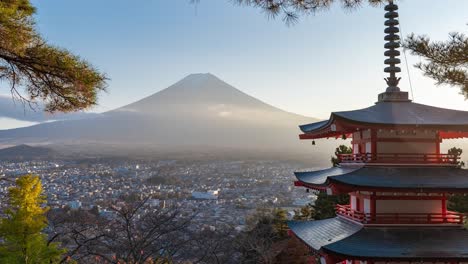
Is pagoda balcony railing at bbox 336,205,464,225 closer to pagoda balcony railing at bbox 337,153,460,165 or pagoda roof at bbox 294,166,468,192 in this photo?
pagoda roof at bbox 294,166,468,192

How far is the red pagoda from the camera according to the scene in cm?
983

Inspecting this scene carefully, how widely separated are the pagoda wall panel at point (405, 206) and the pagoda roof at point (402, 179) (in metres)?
0.60

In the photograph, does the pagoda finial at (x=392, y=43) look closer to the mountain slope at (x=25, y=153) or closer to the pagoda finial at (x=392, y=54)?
the pagoda finial at (x=392, y=54)

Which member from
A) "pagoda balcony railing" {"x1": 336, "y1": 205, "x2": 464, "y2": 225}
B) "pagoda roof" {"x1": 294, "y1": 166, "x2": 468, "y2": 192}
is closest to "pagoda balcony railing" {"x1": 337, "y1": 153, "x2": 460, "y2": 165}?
"pagoda roof" {"x1": 294, "y1": 166, "x2": 468, "y2": 192}

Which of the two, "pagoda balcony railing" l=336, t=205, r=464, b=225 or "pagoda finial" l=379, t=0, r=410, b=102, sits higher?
"pagoda finial" l=379, t=0, r=410, b=102

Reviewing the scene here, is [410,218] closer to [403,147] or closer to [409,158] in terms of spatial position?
[409,158]

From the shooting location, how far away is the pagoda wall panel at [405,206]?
10656 millimetres

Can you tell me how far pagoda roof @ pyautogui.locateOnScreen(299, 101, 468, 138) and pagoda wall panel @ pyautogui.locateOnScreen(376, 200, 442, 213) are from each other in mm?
1628

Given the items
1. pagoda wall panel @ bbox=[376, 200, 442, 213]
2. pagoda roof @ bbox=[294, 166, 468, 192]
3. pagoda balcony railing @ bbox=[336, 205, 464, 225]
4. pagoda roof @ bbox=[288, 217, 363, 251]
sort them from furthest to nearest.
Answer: pagoda roof @ bbox=[288, 217, 363, 251] < pagoda wall panel @ bbox=[376, 200, 442, 213] < pagoda balcony railing @ bbox=[336, 205, 464, 225] < pagoda roof @ bbox=[294, 166, 468, 192]

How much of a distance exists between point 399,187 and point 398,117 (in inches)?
65.7

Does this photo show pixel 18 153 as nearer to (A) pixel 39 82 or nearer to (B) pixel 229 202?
(B) pixel 229 202

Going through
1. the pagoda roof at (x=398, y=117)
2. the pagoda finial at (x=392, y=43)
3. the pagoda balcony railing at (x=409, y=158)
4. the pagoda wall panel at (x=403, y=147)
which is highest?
the pagoda finial at (x=392, y=43)

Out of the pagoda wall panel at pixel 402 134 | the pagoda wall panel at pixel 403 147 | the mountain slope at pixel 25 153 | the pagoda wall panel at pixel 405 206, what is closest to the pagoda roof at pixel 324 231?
the pagoda wall panel at pixel 405 206

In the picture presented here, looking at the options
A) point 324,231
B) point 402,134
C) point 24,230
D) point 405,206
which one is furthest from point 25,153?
point 405,206
